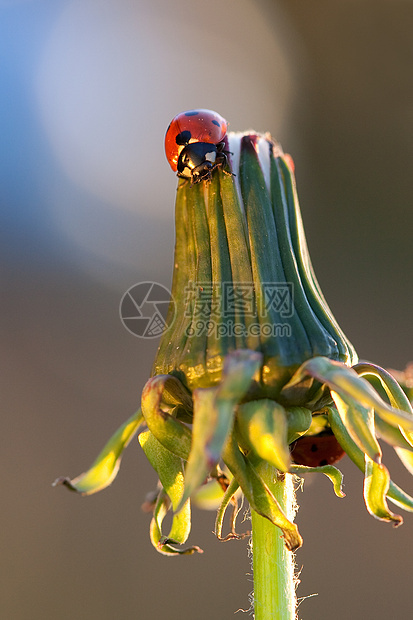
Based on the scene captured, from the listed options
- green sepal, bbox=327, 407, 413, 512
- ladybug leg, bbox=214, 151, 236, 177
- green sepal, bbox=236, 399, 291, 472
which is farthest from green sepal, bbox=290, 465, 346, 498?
ladybug leg, bbox=214, 151, 236, 177

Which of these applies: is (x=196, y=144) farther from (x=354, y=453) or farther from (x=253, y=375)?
(x=354, y=453)

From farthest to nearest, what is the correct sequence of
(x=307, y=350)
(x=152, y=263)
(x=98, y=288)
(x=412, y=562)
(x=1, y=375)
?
(x=152, y=263) → (x=98, y=288) → (x=1, y=375) → (x=412, y=562) → (x=307, y=350)

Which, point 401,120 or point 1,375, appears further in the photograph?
point 401,120

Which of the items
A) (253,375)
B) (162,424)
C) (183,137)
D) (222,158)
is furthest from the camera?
(183,137)

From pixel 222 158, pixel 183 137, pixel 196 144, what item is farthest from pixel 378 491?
pixel 183 137

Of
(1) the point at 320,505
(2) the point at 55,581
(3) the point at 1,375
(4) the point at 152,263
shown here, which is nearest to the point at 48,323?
(3) the point at 1,375

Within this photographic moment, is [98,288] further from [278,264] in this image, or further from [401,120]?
[278,264]
